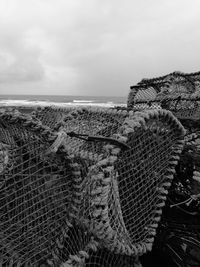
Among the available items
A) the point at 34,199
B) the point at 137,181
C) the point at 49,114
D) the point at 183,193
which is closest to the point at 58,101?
the point at 49,114

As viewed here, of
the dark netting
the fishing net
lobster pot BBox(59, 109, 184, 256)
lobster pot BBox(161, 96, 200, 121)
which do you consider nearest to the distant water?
the dark netting

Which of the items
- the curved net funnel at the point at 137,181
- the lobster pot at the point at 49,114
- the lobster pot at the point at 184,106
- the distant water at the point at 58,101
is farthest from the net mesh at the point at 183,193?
the distant water at the point at 58,101

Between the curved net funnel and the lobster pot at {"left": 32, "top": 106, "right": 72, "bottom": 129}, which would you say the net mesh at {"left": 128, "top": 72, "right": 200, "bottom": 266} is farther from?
the lobster pot at {"left": 32, "top": 106, "right": 72, "bottom": 129}

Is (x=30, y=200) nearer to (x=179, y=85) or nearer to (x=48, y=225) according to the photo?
(x=48, y=225)

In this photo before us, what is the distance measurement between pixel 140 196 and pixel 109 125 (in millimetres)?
392

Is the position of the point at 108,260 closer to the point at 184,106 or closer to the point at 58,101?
the point at 184,106

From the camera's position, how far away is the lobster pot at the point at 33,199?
131 cm

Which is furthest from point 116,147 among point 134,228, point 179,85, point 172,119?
point 179,85

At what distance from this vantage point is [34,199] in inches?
54.0

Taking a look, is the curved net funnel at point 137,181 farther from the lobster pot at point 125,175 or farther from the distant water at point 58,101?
the distant water at point 58,101

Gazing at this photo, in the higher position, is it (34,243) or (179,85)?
(179,85)

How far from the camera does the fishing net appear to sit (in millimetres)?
1310

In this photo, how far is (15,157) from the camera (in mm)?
1517

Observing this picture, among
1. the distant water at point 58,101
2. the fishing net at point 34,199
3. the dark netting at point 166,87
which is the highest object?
the dark netting at point 166,87
